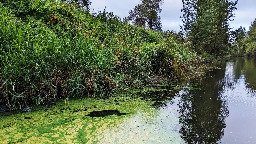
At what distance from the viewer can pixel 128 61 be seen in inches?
214

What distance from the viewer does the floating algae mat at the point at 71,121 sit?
2379 millimetres

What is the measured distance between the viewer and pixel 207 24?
1759cm

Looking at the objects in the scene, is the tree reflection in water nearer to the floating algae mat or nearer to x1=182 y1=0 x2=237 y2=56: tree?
the floating algae mat

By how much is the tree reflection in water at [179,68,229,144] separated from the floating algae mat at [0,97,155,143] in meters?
0.60

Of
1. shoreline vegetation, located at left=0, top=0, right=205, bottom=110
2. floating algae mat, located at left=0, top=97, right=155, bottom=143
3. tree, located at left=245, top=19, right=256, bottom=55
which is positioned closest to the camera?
floating algae mat, located at left=0, top=97, right=155, bottom=143

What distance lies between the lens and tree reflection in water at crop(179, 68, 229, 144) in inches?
97.3

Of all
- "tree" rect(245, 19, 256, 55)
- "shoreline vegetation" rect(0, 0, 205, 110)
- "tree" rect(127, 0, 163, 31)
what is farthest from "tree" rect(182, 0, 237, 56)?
"tree" rect(245, 19, 256, 55)

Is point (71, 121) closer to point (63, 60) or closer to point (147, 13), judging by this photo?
point (63, 60)

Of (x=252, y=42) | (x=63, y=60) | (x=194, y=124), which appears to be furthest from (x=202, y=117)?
(x=252, y=42)

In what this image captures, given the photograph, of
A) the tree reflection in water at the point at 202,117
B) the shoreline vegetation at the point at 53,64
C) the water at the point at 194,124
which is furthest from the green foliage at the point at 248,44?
the water at the point at 194,124

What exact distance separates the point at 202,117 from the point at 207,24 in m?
16.1

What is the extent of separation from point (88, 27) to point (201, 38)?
1359 cm

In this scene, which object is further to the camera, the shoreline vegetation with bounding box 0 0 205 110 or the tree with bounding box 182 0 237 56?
the tree with bounding box 182 0 237 56

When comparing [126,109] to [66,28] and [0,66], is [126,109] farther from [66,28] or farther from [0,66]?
[66,28]
